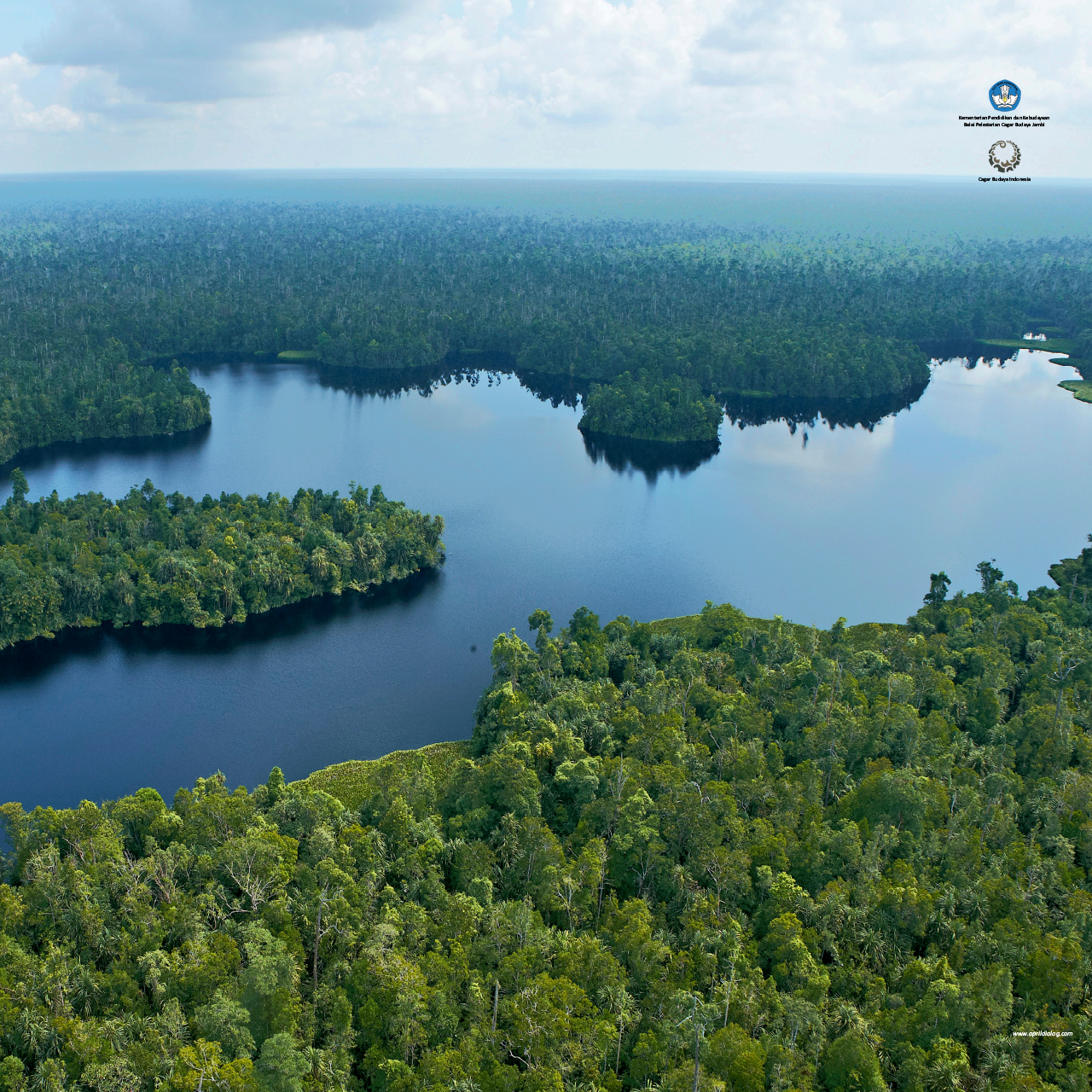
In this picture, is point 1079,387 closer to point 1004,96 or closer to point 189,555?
point 1004,96

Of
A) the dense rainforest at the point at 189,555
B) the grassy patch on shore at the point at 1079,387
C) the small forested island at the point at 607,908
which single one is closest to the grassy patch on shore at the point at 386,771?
the small forested island at the point at 607,908

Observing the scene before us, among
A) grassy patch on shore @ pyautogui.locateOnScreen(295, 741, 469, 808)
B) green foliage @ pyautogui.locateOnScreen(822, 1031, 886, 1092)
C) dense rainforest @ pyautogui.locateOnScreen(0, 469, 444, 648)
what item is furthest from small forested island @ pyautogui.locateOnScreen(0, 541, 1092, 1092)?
dense rainforest @ pyautogui.locateOnScreen(0, 469, 444, 648)

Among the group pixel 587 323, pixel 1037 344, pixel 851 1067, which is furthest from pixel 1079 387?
pixel 851 1067

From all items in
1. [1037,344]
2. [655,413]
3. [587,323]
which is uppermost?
[587,323]

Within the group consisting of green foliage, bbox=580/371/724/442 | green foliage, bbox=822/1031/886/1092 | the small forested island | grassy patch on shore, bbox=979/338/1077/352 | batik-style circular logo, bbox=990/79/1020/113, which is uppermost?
batik-style circular logo, bbox=990/79/1020/113

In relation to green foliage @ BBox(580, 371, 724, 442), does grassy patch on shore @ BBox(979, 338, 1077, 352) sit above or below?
above

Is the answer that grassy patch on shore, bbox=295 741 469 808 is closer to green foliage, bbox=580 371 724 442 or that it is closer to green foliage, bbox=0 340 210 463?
green foliage, bbox=580 371 724 442
